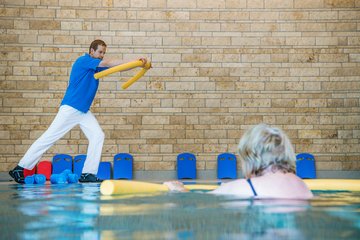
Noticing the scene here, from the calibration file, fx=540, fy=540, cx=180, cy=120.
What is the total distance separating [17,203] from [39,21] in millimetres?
9459

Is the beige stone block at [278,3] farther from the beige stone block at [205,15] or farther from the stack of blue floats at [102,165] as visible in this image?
the stack of blue floats at [102,165]

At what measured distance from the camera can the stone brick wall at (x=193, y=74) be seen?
41.0ft

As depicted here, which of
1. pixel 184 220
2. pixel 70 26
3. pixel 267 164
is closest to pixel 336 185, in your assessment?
pixel 267 164

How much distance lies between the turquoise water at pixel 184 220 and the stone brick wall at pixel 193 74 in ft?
29.3

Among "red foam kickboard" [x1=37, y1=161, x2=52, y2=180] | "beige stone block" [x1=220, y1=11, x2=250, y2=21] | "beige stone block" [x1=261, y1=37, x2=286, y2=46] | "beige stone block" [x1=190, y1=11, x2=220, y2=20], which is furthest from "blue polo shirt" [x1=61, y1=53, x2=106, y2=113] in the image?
"beige stone block" [x1=261, y1=37, x2=286, y2=46]

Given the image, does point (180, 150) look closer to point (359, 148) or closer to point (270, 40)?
point (270, 40)

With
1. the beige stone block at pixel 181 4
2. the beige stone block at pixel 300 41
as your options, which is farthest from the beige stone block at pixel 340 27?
the beige stone block at pixel 181 4

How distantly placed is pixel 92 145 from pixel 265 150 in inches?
194

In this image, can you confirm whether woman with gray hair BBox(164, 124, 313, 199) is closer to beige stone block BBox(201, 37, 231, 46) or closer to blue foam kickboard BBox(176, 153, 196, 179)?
blue foam kickboard BBox(176, 153, 196, 179)

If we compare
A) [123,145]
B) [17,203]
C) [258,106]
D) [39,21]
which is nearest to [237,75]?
[258,106]

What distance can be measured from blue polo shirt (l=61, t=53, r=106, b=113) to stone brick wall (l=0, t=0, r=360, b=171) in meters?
4.49

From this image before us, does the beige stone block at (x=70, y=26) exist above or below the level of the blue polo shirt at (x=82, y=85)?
above

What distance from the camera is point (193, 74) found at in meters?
12.7

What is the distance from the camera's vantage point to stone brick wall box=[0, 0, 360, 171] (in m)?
12.5
